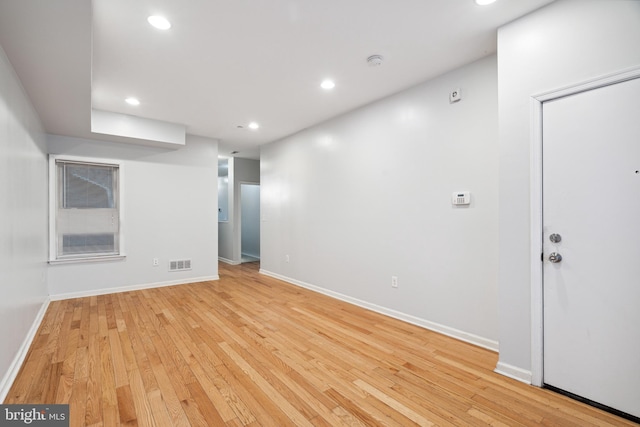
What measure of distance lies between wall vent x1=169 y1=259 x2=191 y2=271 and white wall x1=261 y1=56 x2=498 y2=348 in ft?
6.69

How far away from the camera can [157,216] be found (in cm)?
489

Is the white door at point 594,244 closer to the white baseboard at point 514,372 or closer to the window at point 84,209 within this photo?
the white baseboard at point 514,372

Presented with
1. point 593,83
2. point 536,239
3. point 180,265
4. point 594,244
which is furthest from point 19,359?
point 593,83

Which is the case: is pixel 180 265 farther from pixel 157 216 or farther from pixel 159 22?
pixel 159 22

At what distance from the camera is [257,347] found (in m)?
2.61

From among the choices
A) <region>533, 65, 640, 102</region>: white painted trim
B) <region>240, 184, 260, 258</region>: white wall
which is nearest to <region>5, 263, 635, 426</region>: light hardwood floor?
<region>533, 65, 640, 102</region>: white painted trim

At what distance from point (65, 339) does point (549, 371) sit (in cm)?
412

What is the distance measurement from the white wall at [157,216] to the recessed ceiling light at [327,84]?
3.03 meters

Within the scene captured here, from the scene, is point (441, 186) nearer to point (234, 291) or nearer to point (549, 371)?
point (549, 371)

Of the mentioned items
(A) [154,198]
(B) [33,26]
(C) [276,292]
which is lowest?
(C) [276,292]

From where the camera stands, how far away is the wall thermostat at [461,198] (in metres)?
2.74

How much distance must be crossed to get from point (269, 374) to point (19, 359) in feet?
6.59

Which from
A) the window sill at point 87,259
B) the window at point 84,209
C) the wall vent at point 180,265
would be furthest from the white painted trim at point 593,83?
the window sill at point 87,259

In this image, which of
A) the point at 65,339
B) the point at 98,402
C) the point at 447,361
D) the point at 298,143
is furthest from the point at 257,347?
the point at 298,143
